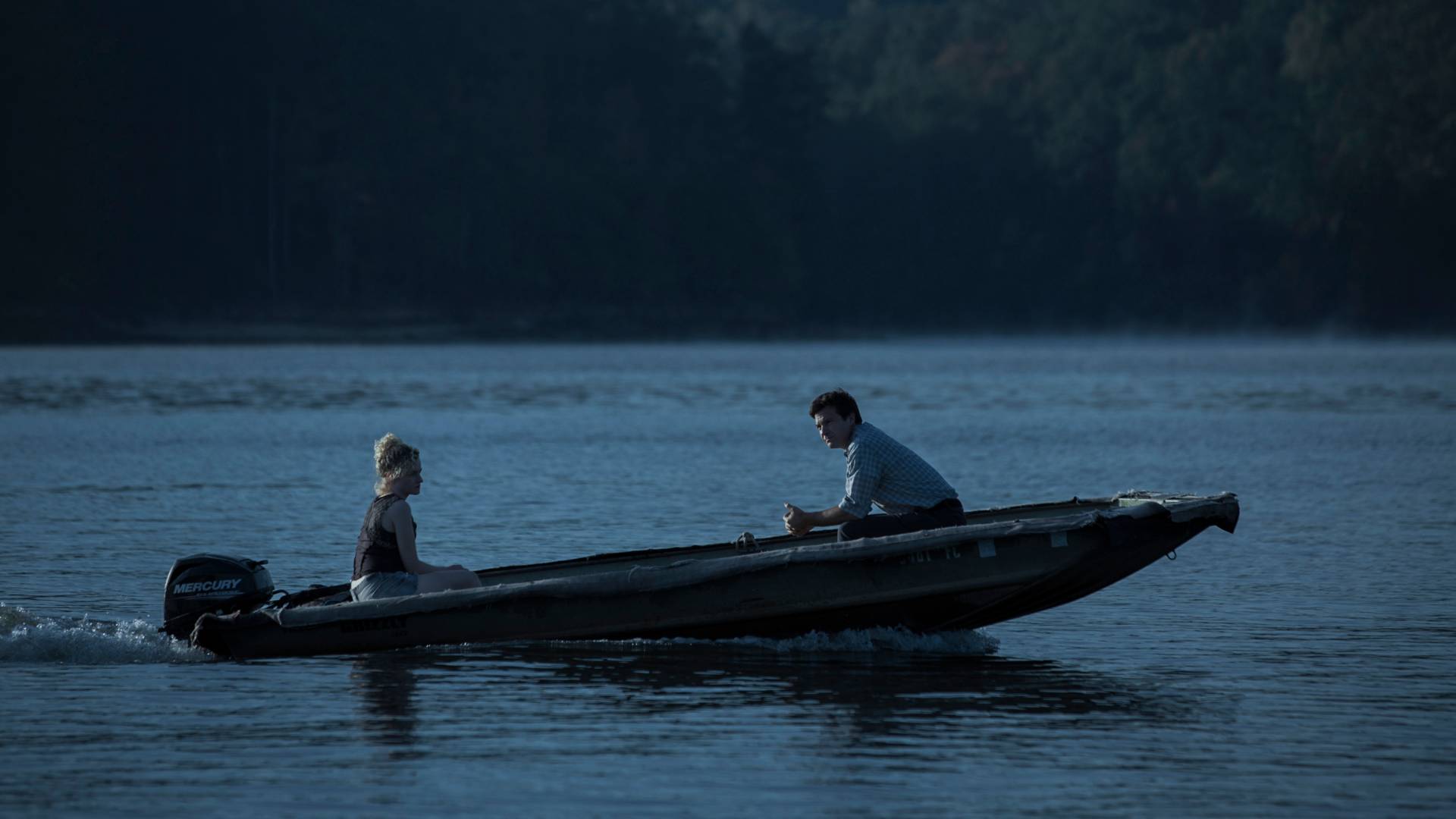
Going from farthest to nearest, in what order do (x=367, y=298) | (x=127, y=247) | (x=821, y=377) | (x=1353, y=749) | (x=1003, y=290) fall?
(x=1003, y=290) < (x=367, y=298) < (x=127, y=247) < (x=821, y=377) < (x=1353, y=749)

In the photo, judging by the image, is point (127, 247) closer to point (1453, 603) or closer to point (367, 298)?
point (367, 298)

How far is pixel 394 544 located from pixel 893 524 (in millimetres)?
3072

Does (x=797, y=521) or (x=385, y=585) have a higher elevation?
(x=797, y=521)

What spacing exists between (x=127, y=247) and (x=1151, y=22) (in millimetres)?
66995

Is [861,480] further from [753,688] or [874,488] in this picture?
[753,688]

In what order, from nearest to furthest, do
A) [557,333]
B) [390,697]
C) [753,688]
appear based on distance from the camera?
[390,697], [753,688], [557,333]

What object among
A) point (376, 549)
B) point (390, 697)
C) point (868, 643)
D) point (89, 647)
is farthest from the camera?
point (89, 647)

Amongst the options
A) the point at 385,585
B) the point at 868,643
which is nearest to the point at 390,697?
the point at 385,585

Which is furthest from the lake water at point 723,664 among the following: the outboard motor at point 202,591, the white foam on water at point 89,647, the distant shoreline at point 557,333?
the distant shoreline at point 557,333

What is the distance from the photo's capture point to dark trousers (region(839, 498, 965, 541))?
527 inches

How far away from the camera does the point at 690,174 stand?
10688cm

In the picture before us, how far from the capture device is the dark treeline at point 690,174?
281 ft

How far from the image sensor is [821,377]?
63594 millimetres

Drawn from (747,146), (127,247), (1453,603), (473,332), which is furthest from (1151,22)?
(1453,603)
